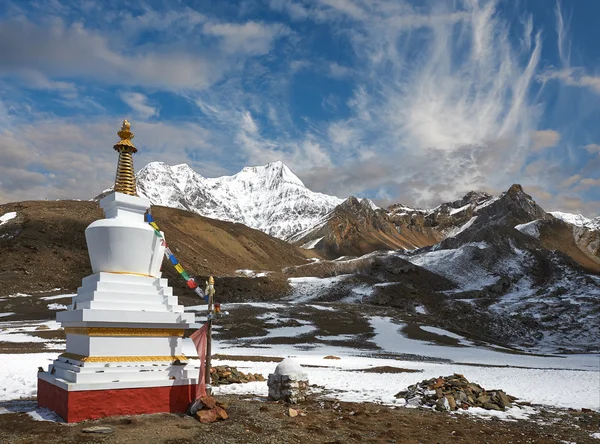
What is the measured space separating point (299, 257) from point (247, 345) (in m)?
104

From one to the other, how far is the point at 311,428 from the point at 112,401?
14.8ft

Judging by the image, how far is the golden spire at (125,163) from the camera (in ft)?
41.2

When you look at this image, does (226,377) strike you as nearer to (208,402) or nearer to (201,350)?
(201,350)

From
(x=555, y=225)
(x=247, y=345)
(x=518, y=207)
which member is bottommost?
(x=247, y=345)

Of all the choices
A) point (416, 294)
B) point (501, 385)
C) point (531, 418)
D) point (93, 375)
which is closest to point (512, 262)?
point (416, 294)

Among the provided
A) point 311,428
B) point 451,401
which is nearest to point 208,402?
point 311,428

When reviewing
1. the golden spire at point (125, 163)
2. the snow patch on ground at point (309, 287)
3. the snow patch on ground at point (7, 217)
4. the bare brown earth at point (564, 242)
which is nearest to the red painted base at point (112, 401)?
the golden spire at point (125, 163)

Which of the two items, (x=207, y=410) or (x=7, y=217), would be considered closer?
(x=207, y=410)

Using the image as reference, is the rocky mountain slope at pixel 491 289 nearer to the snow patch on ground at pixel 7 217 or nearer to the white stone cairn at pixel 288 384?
the white stone cairn at pixel 288 384

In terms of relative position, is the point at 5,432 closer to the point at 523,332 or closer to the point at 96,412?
the point at 96,412

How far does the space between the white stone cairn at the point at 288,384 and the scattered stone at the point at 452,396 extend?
369 centimetres

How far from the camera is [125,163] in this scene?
1285cm

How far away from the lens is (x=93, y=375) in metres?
10.1

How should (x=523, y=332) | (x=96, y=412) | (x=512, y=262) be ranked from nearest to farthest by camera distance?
(x=96, y=412), (x=523, y=332), (x=512, y=262)
